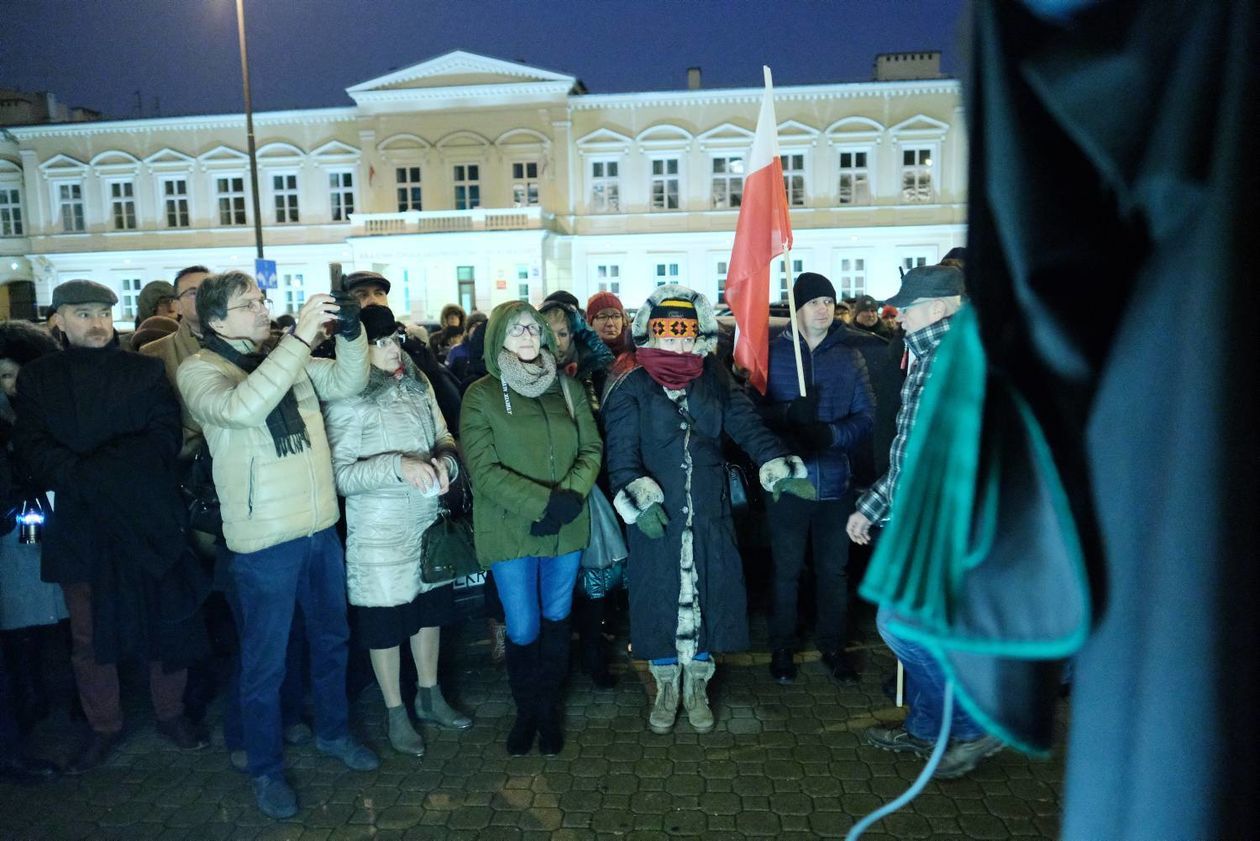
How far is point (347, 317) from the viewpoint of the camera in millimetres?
3740

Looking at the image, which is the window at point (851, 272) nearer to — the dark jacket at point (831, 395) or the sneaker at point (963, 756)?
the dark jacket at point (831, 395)

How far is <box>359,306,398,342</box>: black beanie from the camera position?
418 centimetres

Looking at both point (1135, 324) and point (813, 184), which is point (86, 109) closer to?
point (813, 184)

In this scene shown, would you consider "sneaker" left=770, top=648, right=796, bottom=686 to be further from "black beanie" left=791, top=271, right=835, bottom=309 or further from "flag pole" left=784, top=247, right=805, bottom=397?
"black beanie" left=791, top=271, right=835, bottom=309

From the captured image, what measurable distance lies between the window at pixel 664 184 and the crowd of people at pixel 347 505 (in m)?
29.7

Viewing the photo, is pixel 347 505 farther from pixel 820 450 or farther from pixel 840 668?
pixel 840 668

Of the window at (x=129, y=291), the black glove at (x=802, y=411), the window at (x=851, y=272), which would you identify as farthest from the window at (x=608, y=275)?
the black glove at (x=802, y=411)

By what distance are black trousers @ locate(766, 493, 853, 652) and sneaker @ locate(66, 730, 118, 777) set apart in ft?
11.5

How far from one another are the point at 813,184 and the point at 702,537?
99.8 ft

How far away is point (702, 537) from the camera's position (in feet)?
14.2

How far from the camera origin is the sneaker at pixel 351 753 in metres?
4.03

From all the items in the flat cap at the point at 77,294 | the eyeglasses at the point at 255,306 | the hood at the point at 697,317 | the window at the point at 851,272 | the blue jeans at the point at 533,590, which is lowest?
the blue jeans at the point at 533,590

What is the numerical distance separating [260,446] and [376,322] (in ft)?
2.90

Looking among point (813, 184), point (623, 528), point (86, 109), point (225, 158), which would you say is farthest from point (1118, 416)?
point (86, 109)
